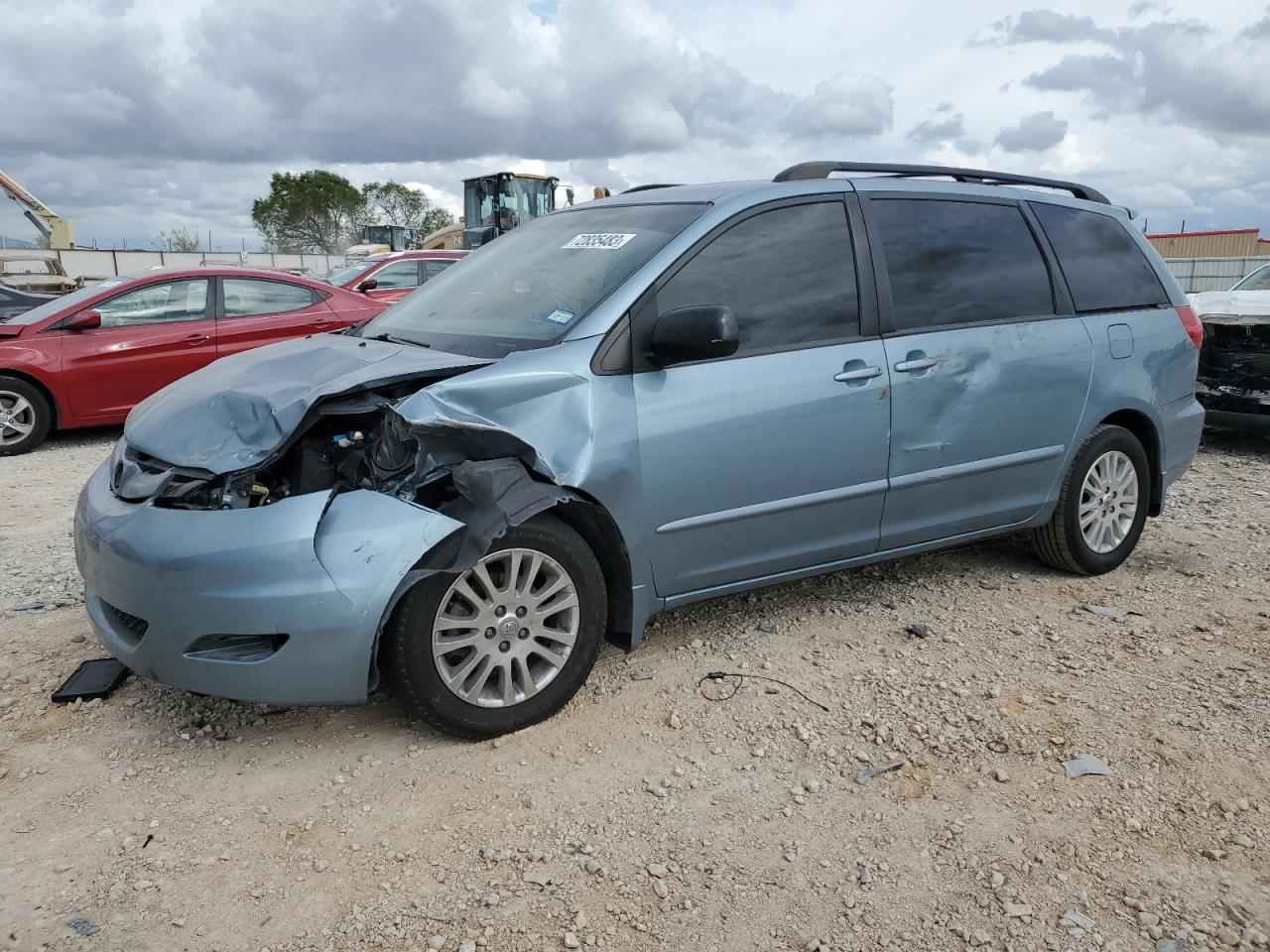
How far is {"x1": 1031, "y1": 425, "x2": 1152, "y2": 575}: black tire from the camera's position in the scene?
15.1 ft

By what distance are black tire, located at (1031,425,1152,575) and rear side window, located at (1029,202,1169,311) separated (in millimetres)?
616

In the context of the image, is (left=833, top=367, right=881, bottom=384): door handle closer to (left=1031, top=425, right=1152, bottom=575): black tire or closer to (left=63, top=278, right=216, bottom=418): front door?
(left=1031, top=425, right=1152, bottom=575): black tire

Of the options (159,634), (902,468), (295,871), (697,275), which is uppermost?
(697,275)

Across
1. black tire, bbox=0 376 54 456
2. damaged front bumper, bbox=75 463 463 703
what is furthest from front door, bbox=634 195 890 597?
black tire, bbox=0 376 54 456

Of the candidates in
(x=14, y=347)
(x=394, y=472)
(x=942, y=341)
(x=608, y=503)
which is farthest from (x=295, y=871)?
(x=14, y=347)

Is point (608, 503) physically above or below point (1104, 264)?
below

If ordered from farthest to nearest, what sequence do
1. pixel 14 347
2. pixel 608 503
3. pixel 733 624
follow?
pixel 14 347 → pixel 733 624 → pixel 608 503

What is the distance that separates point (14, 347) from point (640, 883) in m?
7.74

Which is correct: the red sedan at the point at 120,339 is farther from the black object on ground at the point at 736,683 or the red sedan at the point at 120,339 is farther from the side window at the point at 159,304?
the black object on ground at the point at 736,683

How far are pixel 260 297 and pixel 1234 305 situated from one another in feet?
27.2

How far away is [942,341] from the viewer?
4035 mm

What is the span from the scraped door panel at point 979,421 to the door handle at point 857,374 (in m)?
0.09

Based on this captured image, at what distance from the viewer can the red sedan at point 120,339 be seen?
8.17 metres

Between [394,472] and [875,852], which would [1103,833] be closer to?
[875,852]
